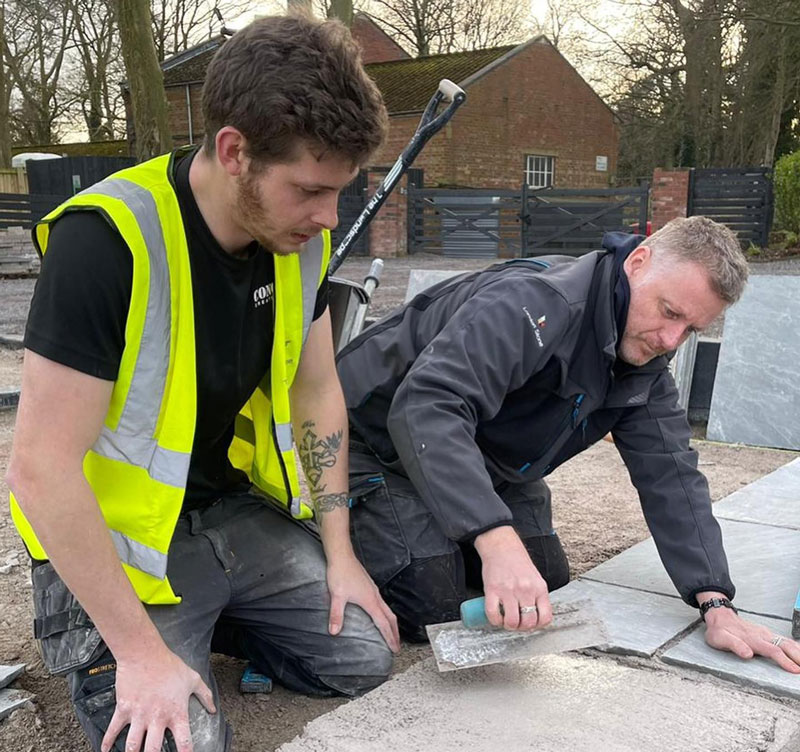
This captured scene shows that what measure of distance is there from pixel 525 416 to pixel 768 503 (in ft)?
5.75

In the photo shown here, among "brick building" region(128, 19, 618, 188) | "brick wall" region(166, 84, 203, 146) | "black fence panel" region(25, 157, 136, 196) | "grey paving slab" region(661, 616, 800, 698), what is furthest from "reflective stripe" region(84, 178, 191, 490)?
"brick wall" region(166, 84, 203, 146)

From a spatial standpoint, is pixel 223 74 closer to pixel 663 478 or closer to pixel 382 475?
pixel 382 475

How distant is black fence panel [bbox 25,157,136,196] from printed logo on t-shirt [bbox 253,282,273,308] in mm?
20361

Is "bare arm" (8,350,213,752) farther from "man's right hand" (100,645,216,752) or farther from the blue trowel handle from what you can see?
the blue trowel handle

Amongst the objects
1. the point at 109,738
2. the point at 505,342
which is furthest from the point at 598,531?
the point at 109,738

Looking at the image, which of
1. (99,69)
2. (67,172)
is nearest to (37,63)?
(99,69)

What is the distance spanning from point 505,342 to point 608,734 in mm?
999

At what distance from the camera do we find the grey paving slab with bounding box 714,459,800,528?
3746mm

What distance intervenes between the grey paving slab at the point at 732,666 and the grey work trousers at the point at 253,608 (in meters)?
0.84

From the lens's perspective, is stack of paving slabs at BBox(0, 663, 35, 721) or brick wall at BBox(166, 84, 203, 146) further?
brick wall at BBox(166, 84, 203, 146)

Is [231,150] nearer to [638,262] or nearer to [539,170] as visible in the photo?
[638,262]

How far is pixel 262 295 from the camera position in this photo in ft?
7.75

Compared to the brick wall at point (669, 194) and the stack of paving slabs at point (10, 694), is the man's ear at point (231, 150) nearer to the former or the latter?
the stack of paving slabs at point (10, 694)

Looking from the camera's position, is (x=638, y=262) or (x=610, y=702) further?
(x=638, y=262)
